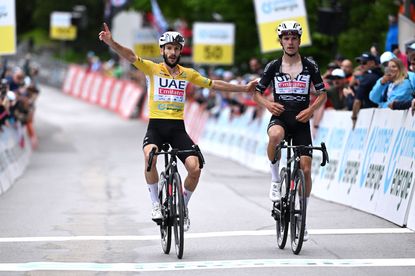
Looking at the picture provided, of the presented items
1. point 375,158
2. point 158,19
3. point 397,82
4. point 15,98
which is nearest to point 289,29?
point 397,82

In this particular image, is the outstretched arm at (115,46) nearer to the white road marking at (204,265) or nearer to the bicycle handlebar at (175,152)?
the bicycle handlebar at (175,152)

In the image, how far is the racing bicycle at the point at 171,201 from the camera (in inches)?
453

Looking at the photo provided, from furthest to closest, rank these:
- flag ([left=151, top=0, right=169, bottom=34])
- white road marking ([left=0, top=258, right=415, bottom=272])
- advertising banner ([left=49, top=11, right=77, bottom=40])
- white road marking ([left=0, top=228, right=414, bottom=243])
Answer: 1. advertising banner ([left=49, top=11, right=77, bottom=40])
2. flag ([left=151, top=0, right=169, bottom=34])
3. white road marking ([left=0, top=228, right=414, bottom=243])
4. white road marking ([left=0, top=258, right=415, bottom=272])

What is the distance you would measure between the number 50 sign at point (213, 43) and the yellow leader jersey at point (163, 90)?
23446 millimetres

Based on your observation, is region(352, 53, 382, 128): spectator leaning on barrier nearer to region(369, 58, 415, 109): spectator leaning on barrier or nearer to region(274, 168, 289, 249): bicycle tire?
region(369, 58, 415, 109): spectator leaning on barrier

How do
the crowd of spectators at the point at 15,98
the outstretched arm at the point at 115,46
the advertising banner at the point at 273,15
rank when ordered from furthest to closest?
the advertising banner at the point at 273,15 → the crowd of spectators at the point at 15,98 → the outstretched arm at the point at 115,46

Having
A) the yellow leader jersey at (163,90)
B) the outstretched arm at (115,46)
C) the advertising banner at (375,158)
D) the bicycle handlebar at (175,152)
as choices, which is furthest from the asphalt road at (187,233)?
the outstretched arm at (115,46)

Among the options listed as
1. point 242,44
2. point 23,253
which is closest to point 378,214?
point 23,253

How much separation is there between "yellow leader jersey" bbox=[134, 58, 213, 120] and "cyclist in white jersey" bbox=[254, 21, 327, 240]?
85cm

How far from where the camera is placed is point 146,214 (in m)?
16.2

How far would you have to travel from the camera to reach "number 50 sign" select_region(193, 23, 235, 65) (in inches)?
1405

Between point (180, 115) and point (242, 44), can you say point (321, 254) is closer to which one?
point (180, 115)

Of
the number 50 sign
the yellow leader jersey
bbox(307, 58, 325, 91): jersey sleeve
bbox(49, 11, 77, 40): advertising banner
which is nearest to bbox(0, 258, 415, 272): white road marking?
the yellow leader jersey

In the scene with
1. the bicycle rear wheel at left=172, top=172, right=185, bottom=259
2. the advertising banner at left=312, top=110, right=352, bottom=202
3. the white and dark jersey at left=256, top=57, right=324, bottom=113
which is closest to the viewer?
the bicycle rear wheel at left=172, top=172, right=185, bottom=259
